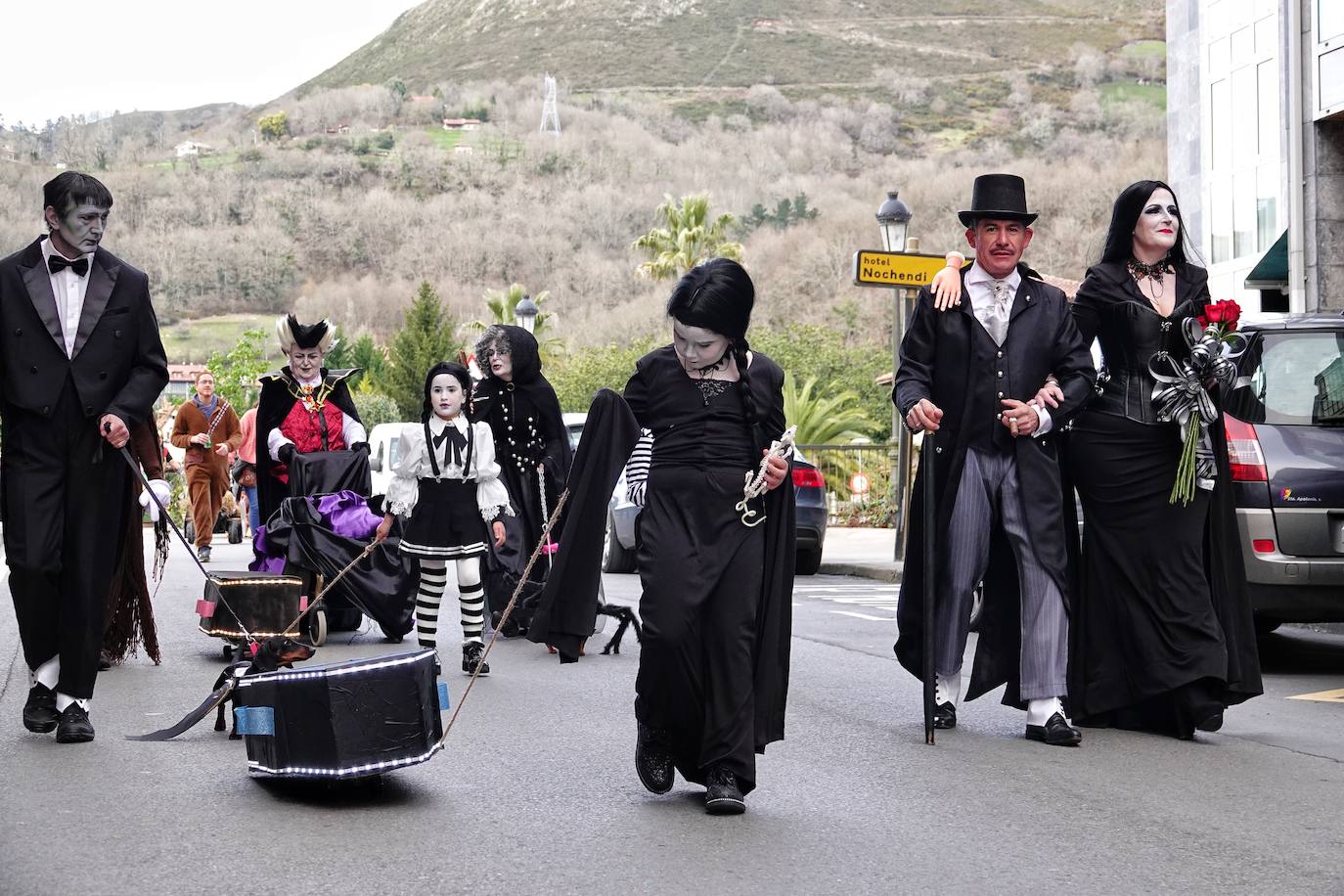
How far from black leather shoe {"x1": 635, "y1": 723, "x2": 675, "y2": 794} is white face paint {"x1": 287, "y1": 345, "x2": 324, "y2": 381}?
20.1 ft

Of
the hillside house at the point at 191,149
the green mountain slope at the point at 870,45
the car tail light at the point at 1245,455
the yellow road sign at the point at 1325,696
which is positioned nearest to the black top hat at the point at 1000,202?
the car tail light at the point at 1245,455

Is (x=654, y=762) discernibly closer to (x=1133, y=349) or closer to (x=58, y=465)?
(x=58, y=465)

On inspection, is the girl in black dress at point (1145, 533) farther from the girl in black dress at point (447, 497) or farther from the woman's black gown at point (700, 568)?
the girl in black dress at point (447, 497)

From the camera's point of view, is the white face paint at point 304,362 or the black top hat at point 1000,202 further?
the white face paint at point 304,362

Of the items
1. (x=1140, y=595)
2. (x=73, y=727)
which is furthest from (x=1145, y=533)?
(x=73, y=727)

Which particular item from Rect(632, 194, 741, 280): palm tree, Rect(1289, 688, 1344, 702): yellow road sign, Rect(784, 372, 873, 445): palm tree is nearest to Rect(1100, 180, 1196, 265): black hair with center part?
Rect(1289, 688, 1344, 702): yellow road sign

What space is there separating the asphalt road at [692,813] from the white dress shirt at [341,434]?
3.23 meters

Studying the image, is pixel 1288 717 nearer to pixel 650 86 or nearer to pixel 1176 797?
pixel 1176 797

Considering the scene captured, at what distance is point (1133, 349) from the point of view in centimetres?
799

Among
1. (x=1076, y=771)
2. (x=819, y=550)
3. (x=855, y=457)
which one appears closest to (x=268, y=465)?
(x=1076, y=771)

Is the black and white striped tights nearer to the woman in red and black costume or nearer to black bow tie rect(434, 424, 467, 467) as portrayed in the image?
black bow tie rect(434, 424, 467, 467)

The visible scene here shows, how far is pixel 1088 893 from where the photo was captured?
16.2ft

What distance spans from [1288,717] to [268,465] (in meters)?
6.76

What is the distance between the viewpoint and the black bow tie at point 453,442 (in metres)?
10.2
